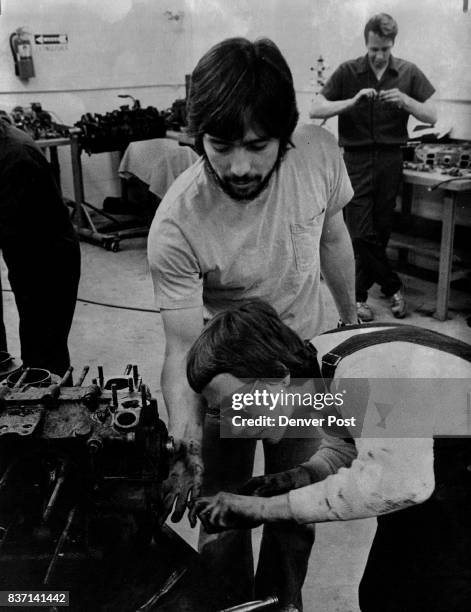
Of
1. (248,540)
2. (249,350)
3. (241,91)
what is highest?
(241,91)

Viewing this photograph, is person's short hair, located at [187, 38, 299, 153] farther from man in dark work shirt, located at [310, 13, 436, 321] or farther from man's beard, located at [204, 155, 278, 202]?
man in dark work shirt, located at [310, 13, 436, 321]

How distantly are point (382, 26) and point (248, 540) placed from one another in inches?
64.3

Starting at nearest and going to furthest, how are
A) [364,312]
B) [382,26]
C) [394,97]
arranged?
[382,26] → [394,97] → [364,312]

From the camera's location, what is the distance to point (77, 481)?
0.76 metres

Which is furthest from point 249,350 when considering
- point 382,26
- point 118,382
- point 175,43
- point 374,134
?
point 175,43

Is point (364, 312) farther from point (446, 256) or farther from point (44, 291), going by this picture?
point (44, 291)

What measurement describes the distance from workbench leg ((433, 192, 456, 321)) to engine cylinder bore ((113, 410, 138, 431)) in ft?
6.89

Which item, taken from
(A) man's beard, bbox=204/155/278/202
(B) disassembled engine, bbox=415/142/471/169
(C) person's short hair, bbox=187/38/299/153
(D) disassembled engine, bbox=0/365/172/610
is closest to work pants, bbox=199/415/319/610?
(D) disassembled engine, bbox=0/365/172/610

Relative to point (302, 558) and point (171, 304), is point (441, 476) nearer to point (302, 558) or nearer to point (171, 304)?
point (302, 558)

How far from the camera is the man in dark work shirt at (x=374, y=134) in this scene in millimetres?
2504

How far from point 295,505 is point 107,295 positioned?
2.45 metres

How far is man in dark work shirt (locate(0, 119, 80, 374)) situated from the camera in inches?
63.5

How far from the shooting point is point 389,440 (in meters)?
0.72

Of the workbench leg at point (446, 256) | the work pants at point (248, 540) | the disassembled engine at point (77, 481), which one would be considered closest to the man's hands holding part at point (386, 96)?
the workbench leg at point (446, 256)
